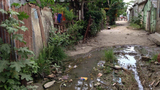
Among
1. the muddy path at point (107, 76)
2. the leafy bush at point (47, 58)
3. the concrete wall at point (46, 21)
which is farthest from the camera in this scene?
the concrete wall at point (46, 21)

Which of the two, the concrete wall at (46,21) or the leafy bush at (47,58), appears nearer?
the leafy bush at (47,58)

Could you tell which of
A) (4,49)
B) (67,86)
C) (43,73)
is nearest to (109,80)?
(67,86)

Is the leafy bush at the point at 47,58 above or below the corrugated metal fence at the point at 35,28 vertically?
below

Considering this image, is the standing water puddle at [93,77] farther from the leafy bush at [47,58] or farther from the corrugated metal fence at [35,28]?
the corrugated metal fence at [35,28]

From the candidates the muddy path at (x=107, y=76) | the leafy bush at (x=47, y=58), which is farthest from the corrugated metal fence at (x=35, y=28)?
the muddy path at (x=107, y=76)

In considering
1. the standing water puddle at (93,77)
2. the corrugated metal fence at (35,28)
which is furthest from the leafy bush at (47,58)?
the standing water puddle at (93,77)

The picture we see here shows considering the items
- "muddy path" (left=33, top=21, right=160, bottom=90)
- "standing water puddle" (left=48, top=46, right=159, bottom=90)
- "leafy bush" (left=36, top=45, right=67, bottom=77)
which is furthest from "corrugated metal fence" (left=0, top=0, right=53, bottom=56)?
"standing water puddle" (left=48, top=46, right=159, bottom=90)

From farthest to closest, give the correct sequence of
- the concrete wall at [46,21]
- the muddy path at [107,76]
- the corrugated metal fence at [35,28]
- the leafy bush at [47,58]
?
the concrete wall at [46,21], the leafy bush at [47,58], the corrugated metal fence at [35,28], the muddy path at [107,76]

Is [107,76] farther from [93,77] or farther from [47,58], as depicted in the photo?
[47,58]

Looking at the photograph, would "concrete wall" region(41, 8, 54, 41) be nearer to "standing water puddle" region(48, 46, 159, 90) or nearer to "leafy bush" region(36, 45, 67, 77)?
"leafy bush" region(36, 45, 67, 77)

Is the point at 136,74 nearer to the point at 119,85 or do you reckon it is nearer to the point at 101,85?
the point at 119,85

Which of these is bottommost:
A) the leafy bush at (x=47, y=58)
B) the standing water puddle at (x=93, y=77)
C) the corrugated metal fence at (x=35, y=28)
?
the standing water puddle at (x=93, y=77)

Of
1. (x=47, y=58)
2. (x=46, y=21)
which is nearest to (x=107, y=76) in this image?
(x=47, y=58)

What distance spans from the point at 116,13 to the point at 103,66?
1654cm
